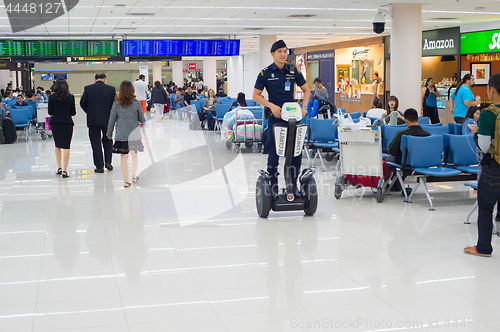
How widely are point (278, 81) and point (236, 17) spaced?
9.16 metres

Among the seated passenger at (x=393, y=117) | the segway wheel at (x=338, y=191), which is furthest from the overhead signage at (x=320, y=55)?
the segway wheel at (x=338, y=191)

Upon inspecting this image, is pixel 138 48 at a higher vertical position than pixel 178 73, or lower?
lower

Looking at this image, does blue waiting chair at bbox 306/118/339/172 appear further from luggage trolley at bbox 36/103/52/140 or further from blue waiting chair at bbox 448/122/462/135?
luggage trolley at bbox 36/103/52/140

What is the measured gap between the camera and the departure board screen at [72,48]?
1641 centimetres

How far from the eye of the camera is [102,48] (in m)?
16.8

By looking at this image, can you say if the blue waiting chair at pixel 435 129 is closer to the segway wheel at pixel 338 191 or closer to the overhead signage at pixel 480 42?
the segway wheel at pixel 338 191

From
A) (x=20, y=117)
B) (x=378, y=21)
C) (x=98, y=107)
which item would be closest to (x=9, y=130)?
(x=20, y=117)

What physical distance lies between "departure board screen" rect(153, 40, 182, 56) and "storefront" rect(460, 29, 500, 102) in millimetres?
8847

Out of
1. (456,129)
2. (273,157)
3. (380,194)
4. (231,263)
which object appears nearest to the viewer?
(231,263)

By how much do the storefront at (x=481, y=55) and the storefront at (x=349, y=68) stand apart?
412 cm

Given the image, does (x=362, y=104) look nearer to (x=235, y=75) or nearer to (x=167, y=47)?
(x=167, y=47)

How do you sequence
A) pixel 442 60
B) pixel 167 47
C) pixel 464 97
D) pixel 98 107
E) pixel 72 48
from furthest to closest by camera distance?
pixel 442 60 < pixel 167 47 < pixel 72 48 < pixel 464 97 < pixel 98 107

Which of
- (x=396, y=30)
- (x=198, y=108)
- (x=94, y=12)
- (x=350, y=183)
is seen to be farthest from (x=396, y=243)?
(x=198, y=108)

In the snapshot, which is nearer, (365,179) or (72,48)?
(365,179)
